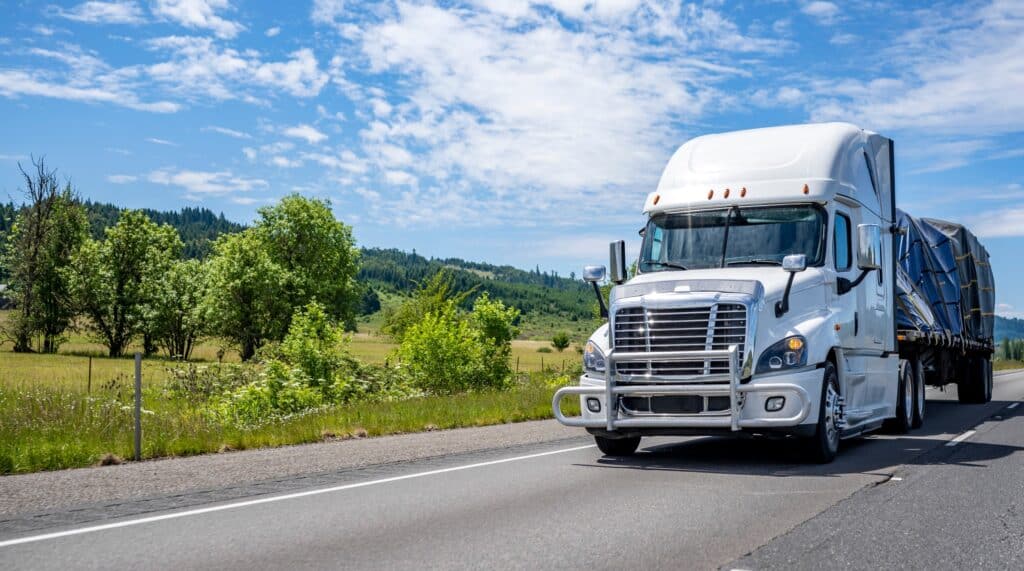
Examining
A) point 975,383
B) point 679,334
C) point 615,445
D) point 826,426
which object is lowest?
point 615,445

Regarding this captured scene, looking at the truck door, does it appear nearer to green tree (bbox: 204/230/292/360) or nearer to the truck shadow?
the truck shadow

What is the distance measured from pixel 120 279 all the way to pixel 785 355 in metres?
68.7

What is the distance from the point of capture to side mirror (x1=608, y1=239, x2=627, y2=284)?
36.9 feet

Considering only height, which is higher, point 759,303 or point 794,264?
point 794,264

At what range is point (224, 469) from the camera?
32.5 ft

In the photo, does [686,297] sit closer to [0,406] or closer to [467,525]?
[467,525]

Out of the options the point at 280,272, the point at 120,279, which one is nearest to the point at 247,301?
the point at 280,272

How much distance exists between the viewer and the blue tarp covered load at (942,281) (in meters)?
15.9

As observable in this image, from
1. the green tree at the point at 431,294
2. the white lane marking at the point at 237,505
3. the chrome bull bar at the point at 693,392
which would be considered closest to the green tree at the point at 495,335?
the white lane marking at the point at 237,505

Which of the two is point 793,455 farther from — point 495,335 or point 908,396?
point 495,335

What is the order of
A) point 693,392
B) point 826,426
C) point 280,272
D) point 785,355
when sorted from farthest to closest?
point 280,272 < point 826,426 < point 785,355 < point 693,392

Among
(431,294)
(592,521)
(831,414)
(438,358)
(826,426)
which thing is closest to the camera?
(592,521)

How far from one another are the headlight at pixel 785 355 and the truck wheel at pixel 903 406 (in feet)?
16.6

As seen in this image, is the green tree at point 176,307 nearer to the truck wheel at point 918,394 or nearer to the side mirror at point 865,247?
the truck wheel at point 918,394
